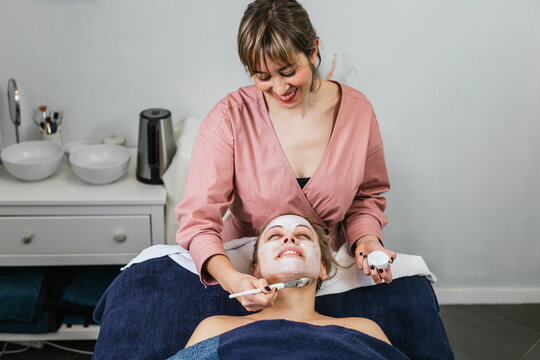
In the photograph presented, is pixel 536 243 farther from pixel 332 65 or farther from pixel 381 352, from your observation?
pixel 381 352

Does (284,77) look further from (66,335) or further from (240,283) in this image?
(66,335)

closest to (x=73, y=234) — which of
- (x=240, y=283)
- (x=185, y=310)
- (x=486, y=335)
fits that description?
(x=185, y=310)

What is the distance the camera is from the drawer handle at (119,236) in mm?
2010

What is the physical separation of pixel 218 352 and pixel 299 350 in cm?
18

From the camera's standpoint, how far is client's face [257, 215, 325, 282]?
4.58ft

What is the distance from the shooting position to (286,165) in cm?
150

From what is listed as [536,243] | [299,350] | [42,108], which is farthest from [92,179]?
[536,243]

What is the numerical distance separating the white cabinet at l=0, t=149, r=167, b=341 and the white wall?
0.33 m

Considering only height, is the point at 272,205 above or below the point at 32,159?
above

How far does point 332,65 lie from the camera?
218 centimetres

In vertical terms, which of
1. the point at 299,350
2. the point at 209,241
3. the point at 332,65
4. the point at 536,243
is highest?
the point at 332,65

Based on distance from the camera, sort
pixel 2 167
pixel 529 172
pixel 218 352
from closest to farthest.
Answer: pixel 218 352
pixel 2 167
pixel 529 172

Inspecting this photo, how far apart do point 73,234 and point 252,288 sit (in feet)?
3.35

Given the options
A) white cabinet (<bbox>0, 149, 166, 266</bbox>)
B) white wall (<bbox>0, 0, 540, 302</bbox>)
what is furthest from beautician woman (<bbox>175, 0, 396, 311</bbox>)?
white wall (<bbox>0, 0, 540, 302</bbox>)
